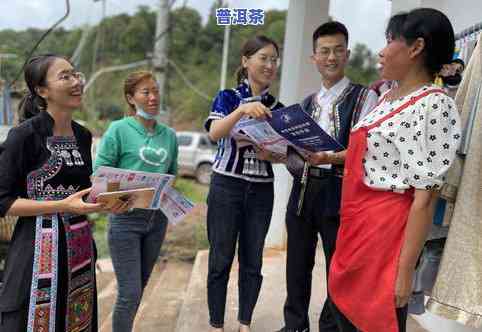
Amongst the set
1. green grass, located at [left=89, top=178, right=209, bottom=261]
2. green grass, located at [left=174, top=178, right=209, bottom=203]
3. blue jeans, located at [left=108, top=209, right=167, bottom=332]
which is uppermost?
blue jeans, located at [left=108, top=209, right=167, bottom=332]

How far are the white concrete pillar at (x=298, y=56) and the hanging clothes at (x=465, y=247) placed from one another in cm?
272

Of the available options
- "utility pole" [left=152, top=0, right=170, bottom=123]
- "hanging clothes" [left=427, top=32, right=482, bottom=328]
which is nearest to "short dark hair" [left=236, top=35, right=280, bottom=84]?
"hanging clothes" [left=427, top=32, right=482, bottom=328]

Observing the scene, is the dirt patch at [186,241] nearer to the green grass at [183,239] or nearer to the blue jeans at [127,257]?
the green grass at [183,239]

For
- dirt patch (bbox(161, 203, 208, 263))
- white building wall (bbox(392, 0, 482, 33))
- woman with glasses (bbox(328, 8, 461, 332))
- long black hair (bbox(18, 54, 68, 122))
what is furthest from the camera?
dirt patch (bbox(161, 203, 208, 263))

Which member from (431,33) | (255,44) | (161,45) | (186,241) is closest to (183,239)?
(186,241)

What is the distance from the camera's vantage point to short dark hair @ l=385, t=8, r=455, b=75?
1387 mm

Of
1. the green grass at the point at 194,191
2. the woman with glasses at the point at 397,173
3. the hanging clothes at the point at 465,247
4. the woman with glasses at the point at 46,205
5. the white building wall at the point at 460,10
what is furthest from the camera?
the green grass at the point at 194,191

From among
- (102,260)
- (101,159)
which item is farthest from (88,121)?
(101,159)

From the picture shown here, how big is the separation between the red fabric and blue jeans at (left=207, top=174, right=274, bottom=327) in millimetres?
752

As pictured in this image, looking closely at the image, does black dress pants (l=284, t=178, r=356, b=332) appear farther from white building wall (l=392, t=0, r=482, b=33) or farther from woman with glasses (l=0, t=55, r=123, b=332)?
white building wall (l=392, t=0, r=482, b=33)

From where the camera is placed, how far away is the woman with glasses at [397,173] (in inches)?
53.1

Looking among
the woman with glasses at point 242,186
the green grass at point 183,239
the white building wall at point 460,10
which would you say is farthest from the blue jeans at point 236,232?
the green grass at point 183,239

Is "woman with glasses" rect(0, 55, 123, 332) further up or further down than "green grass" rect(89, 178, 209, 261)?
further up

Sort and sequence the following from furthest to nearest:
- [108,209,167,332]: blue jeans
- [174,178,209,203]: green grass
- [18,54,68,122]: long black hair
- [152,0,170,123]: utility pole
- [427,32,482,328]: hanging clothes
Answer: [174,178,209,203]: green grass → [152,0,170,123]: utility pole → [108,209,167,332]: blue jeans → [18,54,68,122]: long black hair → [427,32,482,328]: hanging clothes
